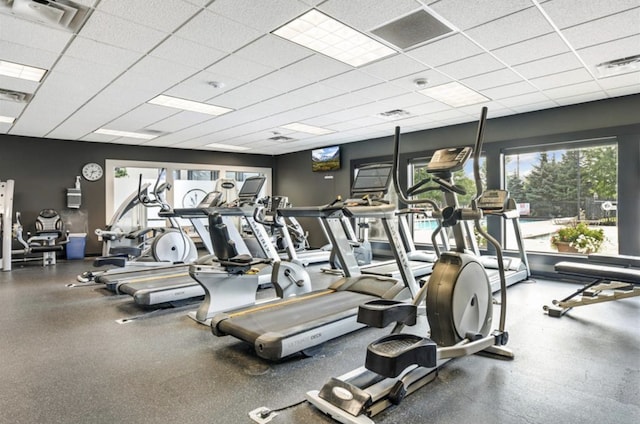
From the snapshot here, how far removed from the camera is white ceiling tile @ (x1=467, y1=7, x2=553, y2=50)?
2971mm

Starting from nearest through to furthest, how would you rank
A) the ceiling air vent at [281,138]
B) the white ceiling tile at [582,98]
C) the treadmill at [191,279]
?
the treadmill at [191,279] < the white ceiling tile at [582,98] < the ceiling air vent at [281,138]

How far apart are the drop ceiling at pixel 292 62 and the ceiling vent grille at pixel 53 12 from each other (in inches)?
1.9

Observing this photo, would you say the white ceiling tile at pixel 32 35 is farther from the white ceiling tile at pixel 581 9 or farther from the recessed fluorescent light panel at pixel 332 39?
the white ceiling tile at pixel 581 9

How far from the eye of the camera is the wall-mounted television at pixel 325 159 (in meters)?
9.14

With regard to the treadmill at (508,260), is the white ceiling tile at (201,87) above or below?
above

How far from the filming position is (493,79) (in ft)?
14.7

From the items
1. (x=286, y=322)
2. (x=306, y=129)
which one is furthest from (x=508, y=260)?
(x=306, y=129)

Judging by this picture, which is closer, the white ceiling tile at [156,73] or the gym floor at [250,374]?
the gym floor at [250,374]

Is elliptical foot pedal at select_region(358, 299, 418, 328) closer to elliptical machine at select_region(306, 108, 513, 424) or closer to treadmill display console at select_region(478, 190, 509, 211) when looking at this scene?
elliptical machine at select_region(306, 108, 513, 424)

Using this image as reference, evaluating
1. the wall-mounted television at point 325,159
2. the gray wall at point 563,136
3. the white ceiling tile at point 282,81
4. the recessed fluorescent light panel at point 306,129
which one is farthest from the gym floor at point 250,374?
the wall-mounted television at point 325,159

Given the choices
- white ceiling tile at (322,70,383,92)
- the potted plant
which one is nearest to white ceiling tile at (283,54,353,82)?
white ceiling tile at (322,70,383,92)

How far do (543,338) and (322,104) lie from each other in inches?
156

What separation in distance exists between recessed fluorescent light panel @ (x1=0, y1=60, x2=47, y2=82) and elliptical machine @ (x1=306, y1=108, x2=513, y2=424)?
4052 millimetres

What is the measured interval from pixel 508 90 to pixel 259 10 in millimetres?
3531
